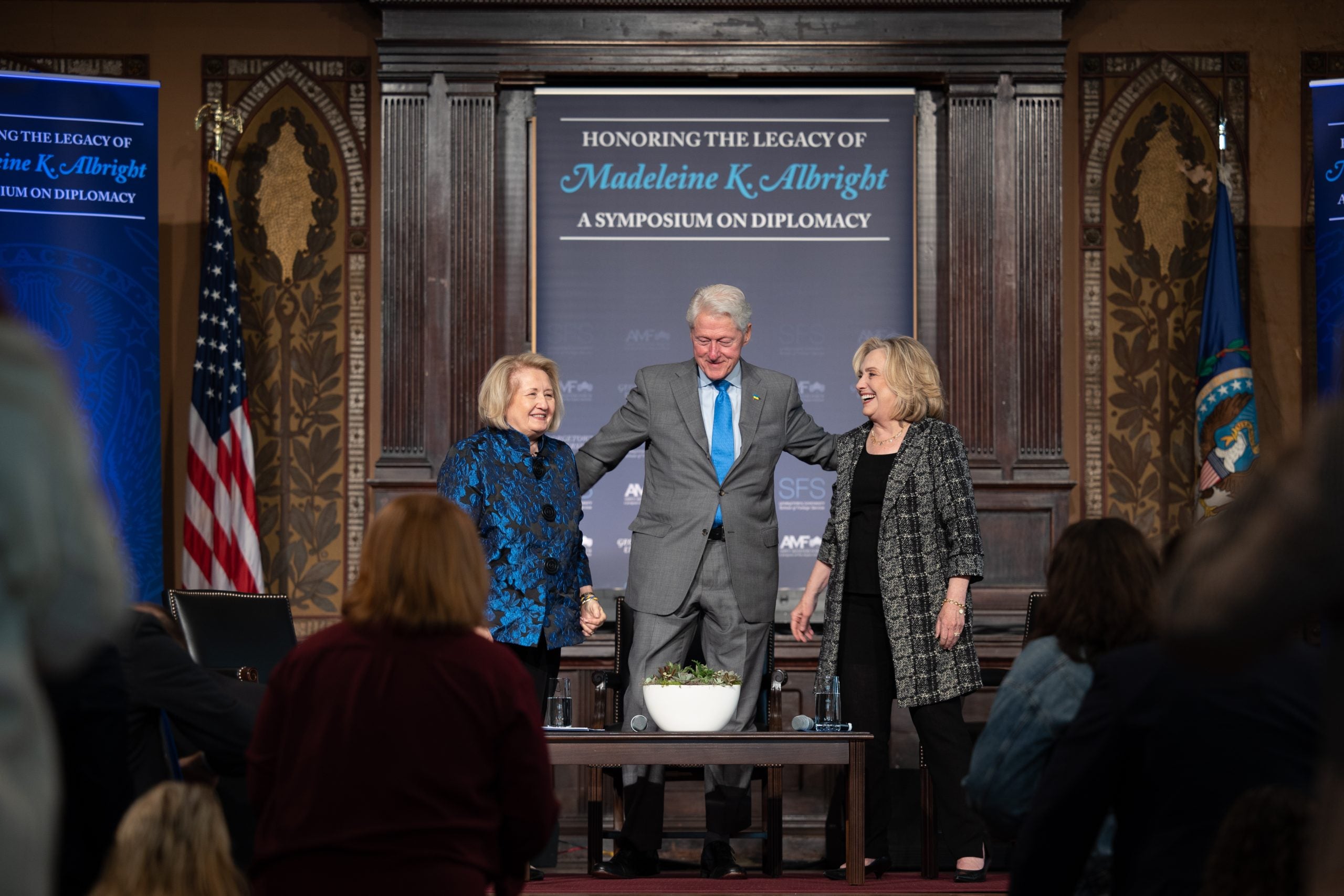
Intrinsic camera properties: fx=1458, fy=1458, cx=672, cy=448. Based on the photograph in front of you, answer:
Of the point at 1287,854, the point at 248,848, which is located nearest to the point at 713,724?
the point at 248,848

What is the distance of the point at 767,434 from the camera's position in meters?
4.63

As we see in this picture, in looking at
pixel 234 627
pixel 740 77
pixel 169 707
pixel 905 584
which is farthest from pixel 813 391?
pixel 169 707

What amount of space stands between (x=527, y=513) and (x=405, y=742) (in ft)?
7.16

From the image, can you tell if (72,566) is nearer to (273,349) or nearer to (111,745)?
(111,745)

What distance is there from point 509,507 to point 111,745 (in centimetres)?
226

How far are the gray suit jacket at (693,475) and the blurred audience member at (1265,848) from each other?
2.73 meters

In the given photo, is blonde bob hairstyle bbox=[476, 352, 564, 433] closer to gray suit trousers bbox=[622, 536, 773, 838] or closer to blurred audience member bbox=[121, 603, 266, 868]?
gray suit trousers bbox=[622, 536, 773, 838]

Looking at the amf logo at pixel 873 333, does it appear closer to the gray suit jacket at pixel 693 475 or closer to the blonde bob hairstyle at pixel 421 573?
the gray suit jacket at pixel 693 475

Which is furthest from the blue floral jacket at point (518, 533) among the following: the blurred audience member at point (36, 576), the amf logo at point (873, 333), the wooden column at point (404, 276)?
the blurred audience member at point (36, 576)

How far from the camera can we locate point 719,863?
431 cm

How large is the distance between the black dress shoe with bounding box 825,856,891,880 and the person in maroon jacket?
2180mm

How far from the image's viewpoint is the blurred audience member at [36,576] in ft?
3.79

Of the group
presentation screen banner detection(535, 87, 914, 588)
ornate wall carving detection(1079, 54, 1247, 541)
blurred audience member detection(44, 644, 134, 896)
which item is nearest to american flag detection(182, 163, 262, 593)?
presentation screen banner detection(535, 87, 914, 588)

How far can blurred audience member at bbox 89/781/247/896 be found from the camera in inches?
81.1
